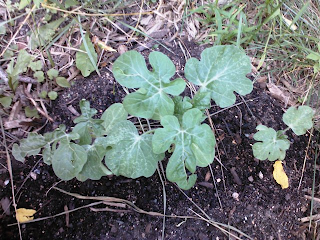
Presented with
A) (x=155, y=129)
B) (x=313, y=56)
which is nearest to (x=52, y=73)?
(x=155, y=129)

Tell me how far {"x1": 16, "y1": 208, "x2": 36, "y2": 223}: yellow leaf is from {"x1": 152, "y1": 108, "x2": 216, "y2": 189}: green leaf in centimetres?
75

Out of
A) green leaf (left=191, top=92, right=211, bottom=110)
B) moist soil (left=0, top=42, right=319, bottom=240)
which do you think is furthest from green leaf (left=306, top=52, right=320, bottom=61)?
green leaf (left=191, top=92, right=211, bottom=110)

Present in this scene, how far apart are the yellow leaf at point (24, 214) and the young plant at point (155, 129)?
12.7 inches

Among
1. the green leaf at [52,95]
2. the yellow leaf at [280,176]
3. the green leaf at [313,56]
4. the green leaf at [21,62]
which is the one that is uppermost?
the green leaf at [21,62]

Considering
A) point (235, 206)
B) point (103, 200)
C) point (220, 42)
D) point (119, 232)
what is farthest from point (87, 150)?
point (220, 42)

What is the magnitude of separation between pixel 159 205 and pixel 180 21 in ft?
3.93

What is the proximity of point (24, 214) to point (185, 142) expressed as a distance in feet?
2.91

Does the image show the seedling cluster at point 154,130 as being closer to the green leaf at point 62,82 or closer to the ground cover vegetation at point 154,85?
the ground cover vegetation at point 154,85

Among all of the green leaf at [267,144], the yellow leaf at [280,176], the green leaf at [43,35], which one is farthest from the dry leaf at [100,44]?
the yellow leaf at [280,176]

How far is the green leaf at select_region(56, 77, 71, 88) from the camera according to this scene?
1.71 meters

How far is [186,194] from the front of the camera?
61.3 inches

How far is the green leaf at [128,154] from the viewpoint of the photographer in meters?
1.28

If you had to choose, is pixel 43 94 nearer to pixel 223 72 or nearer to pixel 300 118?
pixel 223 72

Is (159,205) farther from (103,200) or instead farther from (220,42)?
(220,42)
